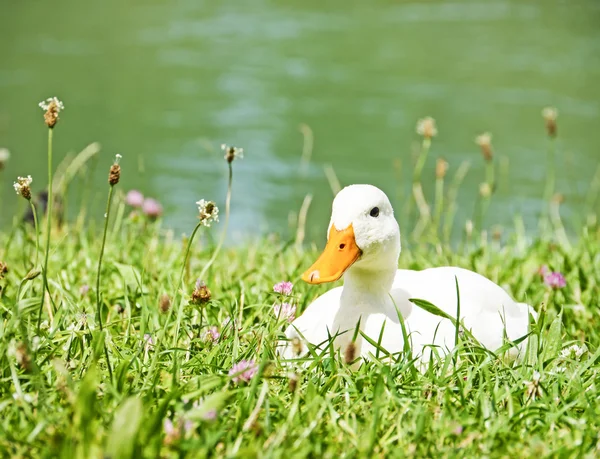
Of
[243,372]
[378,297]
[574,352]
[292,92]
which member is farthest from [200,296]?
[292,92]

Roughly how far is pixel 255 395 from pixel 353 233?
1.92 ft

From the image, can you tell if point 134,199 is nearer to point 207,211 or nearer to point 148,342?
point 148,342

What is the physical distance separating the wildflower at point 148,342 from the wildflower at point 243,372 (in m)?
0.32

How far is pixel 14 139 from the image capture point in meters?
9.27

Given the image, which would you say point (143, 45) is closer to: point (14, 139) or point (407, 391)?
point (14, 139)

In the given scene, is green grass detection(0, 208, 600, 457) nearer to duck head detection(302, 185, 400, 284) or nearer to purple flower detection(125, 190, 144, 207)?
duck head detection(302, 185, 400, 284)

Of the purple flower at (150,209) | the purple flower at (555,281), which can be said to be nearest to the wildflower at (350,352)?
the purple flower at (555,281)

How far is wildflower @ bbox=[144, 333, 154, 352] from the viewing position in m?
2.42

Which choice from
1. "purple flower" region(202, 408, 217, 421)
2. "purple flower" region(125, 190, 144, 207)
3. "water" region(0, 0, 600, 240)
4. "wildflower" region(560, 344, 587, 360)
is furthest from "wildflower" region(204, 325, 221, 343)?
"water" region(0, 0, 600, 240)

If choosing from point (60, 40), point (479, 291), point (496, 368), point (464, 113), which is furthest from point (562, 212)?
point (60, 40)

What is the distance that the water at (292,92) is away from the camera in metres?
7.84

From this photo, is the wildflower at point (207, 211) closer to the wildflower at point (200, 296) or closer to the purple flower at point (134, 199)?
the wildflower at point (200, 296)

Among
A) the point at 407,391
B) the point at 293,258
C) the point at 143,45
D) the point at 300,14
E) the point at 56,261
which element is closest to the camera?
the point at 407,391

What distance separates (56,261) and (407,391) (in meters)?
1.90
